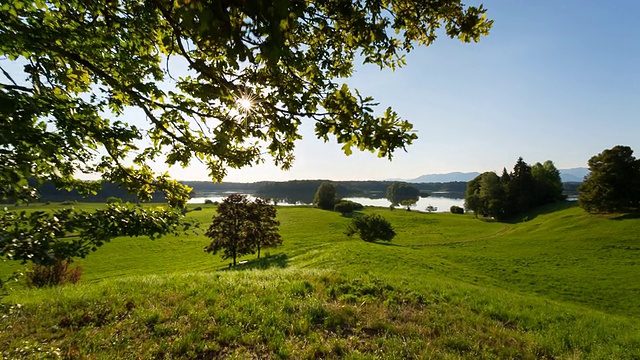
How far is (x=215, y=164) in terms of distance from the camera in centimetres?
626

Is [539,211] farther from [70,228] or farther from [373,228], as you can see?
[70,228]

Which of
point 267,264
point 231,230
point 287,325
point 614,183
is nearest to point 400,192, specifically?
point 614,183

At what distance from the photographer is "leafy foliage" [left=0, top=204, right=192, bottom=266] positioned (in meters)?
3.19

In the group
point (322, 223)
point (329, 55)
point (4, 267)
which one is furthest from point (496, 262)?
point (4, 267)

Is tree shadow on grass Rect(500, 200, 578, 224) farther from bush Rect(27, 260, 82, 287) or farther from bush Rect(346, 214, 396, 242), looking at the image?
bush Rect(27, 260, 82, 287)

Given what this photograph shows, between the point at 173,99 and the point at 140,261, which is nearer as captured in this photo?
the point at 173,99

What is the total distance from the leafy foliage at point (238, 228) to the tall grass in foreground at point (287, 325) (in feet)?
68.9

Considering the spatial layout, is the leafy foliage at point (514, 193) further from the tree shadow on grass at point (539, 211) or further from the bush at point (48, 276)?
the bush at point (48, 276)

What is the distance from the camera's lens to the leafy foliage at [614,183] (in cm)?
4188

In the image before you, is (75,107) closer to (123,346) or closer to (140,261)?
(123,346)

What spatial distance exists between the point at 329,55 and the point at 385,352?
19.6 feet

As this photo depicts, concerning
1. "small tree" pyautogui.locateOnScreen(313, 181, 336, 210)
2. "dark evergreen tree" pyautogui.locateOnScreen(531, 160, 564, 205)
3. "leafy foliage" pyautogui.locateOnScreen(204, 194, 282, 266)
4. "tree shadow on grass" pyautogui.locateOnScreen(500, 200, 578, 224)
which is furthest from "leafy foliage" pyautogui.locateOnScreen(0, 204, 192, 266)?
"small tree" pyautogui.locateOnScreen(313, 181, 336, 210)

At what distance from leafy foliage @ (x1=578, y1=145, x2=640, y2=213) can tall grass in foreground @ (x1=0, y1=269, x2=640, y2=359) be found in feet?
150

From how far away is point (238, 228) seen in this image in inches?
1218
